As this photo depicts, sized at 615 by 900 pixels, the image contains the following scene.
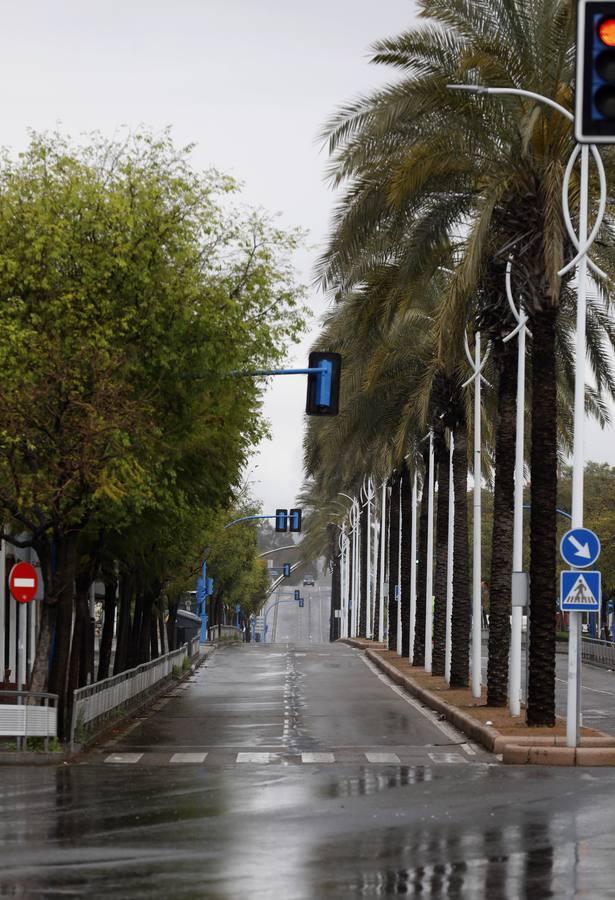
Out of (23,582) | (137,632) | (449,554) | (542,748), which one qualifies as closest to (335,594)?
(137,632)

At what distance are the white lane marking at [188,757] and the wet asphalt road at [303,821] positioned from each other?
0.15ft

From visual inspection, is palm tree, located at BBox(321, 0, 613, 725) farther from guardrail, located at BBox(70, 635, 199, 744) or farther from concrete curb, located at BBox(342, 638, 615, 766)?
guardrail, located at BBox(70, 635, 199, 744)

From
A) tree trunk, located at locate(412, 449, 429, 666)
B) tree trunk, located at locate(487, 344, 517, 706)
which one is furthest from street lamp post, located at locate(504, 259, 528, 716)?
tree trunk, located at locate(412, 449, 429, 666)

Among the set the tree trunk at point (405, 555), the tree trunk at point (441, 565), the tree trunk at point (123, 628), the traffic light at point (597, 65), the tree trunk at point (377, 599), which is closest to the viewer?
the traffic light at point (597, 65)

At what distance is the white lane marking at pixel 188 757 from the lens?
75.0ft

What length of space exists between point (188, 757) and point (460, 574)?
53.1 feet

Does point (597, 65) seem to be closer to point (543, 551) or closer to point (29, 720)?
point (543, 551)

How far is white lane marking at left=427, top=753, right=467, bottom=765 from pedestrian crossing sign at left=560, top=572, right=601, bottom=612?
8.38 ft

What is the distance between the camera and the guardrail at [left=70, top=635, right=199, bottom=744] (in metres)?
26.0

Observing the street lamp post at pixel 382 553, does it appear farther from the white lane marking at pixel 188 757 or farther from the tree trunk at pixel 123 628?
the white lane marking at pixel 188 757

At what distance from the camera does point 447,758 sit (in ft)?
74.8

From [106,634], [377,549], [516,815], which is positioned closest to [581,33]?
[516,815]

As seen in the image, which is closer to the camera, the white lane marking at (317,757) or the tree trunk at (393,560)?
the white lane marking at (317,757)

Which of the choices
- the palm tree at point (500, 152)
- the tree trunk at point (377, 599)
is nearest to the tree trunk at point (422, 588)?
the palm tree at point (500, 152)
